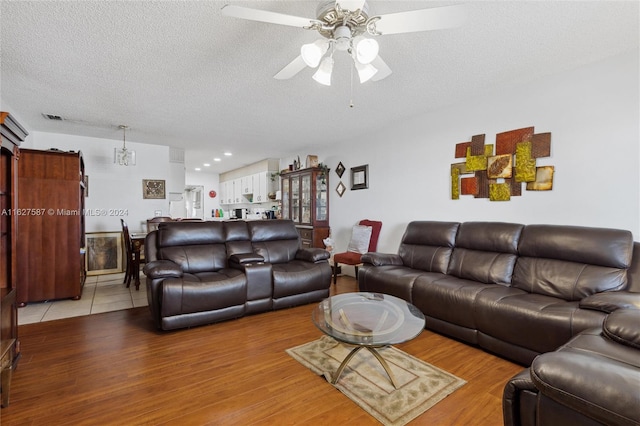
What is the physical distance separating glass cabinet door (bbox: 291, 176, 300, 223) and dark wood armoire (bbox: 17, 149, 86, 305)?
139 inches

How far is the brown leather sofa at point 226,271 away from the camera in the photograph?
287 cm

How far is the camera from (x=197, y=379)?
210cm

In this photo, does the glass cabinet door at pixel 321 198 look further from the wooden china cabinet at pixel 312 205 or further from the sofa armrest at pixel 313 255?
the sofa armrest at pixel 313 255

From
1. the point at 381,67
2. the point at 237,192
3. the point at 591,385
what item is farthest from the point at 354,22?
the point at 237,192

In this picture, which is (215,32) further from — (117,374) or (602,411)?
(602,411)

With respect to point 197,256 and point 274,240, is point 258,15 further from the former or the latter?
point 274,240

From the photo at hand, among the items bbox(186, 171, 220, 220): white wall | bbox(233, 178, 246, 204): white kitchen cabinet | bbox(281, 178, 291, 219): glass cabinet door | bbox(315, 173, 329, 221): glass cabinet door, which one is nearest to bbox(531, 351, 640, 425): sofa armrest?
bbox(315, 173, 329, 221): glass cabinet door

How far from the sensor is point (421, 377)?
6.88ft

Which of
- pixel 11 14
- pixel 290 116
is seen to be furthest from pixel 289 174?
pixel 11 14

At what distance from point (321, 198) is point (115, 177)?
12.5ft

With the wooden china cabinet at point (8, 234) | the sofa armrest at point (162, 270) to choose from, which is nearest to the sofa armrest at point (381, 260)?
the sofa armrest at point (162, 270)

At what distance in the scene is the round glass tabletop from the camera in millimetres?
1890

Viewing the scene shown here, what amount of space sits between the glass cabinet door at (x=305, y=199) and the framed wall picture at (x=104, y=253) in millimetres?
3366

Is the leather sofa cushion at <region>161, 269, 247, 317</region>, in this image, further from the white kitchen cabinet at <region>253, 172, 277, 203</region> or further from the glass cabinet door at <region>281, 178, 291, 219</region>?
the white kitchen cabinet at <region>253, 172, 277, 203</region>
